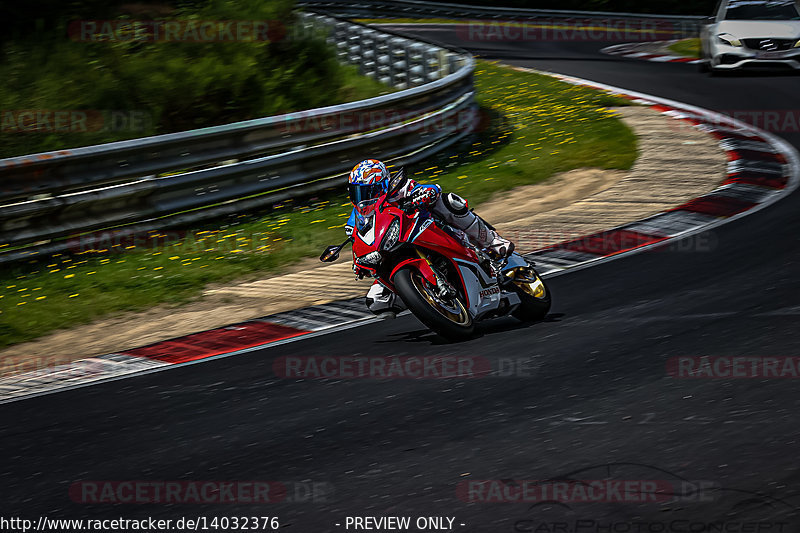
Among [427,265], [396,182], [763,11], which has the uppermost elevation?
[763,11]

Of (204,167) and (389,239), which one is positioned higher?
(389,239)

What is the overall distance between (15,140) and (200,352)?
20.0 feet

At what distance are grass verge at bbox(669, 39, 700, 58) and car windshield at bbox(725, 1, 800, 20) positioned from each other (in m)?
3.64

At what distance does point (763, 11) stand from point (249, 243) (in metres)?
13.5

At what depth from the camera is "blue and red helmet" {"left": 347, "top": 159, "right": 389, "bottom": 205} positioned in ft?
23.3

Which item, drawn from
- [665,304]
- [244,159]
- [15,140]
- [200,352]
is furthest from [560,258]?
[15,140]

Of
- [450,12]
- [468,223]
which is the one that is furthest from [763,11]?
[450,12]

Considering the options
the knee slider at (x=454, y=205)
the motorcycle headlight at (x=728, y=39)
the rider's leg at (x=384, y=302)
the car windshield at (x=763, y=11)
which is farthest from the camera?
the car windshield at (x=763, y=11)

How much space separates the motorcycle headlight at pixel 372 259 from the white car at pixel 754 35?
14828 millimetres

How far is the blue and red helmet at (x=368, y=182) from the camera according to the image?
710 centimetres

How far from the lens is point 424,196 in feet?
23.1

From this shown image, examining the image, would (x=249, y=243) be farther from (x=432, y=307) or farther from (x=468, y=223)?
(x=432, y=307)

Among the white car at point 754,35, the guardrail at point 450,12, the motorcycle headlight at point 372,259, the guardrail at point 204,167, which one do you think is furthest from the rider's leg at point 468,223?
the guardrail at point 450,12

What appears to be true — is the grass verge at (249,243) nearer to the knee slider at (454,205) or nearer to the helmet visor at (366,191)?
the helmet visor at (366,191)
